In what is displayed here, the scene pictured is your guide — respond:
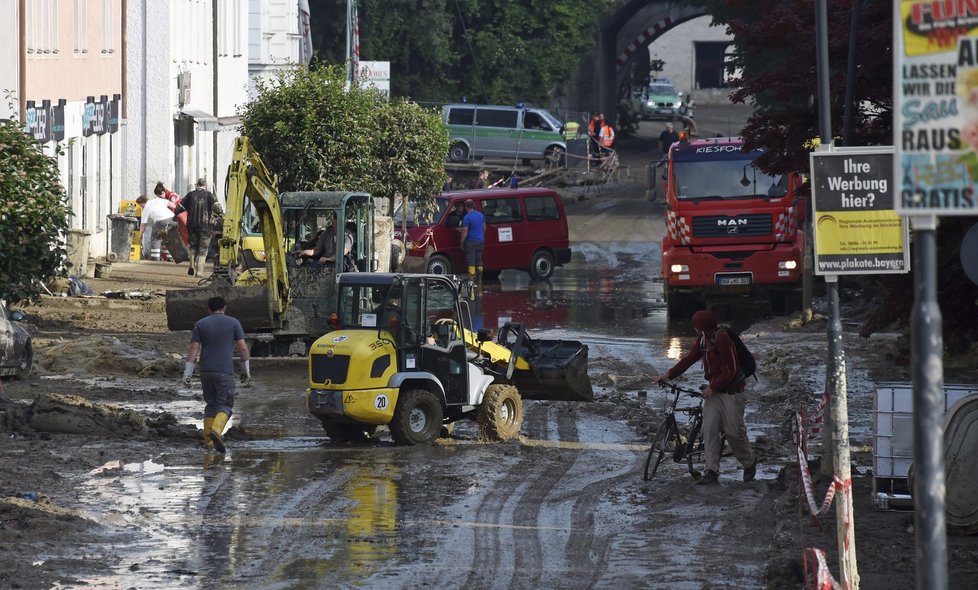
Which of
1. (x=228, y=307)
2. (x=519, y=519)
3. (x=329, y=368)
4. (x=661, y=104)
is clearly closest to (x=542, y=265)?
(x=228, y=307)

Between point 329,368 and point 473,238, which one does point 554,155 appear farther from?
point 329,368

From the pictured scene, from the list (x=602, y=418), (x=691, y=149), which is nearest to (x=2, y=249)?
(x=602, y=418)

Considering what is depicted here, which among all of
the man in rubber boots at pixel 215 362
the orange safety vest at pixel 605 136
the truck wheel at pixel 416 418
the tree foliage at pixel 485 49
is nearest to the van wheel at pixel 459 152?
the tree foliage at pixel 485 49

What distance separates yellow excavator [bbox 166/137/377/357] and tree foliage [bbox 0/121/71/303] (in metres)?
2.18

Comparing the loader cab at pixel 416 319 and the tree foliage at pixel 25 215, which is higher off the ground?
the tree foliage at pixel 25 215

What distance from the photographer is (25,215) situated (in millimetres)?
20000

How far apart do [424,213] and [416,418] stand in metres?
19.6

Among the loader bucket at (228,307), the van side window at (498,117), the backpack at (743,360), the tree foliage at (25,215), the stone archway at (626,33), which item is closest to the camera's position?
the backpack at (743,360)

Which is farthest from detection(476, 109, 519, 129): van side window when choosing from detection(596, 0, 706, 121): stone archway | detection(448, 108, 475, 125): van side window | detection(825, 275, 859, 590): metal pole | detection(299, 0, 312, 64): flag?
detection(825, 275, 859, 590): metal pole

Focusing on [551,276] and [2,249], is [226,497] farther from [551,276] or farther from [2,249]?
[551,276]

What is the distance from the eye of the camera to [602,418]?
64.2 feet

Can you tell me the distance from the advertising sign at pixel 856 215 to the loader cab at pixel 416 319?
6420mm

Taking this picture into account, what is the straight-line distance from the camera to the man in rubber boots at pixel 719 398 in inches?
592

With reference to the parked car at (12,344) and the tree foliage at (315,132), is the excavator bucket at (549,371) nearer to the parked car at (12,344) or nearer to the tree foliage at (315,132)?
the parked car at (12,344)
